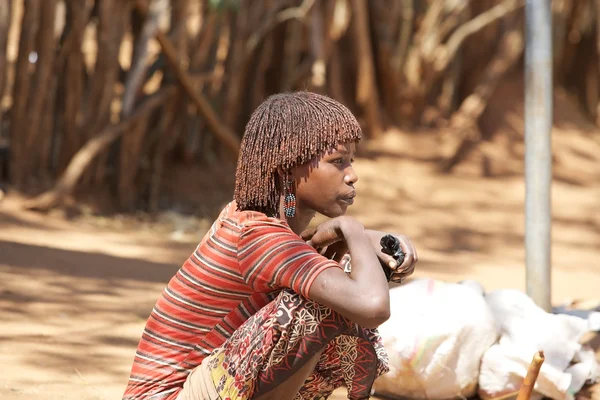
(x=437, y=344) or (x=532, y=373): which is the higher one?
(x=532, y=373)

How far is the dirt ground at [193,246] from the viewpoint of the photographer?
318 centimetres

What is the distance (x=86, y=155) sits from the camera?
6457 mm

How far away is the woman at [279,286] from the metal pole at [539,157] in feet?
4.80

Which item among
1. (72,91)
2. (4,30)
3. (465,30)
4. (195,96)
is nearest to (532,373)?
(4,30)

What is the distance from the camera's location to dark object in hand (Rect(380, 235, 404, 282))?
217 centimetres

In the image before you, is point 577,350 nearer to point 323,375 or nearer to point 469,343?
point 469,343

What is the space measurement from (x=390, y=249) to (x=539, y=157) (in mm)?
1519

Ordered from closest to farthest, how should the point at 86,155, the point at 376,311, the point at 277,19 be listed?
the point at 376,311
the point at 86,155
the point at 277,19

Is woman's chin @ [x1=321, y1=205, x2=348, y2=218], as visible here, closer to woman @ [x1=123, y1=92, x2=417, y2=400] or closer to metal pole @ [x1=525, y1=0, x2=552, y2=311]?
woman @ [x1=123, y1=92, x2=417, y2=400]

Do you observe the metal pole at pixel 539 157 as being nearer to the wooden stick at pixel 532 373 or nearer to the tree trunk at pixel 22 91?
the wooden stick at pixel 532 373

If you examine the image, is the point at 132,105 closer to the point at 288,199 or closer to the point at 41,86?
the point at 41,86

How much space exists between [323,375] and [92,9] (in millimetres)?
5040

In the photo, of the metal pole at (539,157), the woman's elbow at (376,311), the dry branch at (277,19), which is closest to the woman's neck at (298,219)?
the woman's elbow at (376,311)

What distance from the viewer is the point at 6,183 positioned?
20.7 feet
